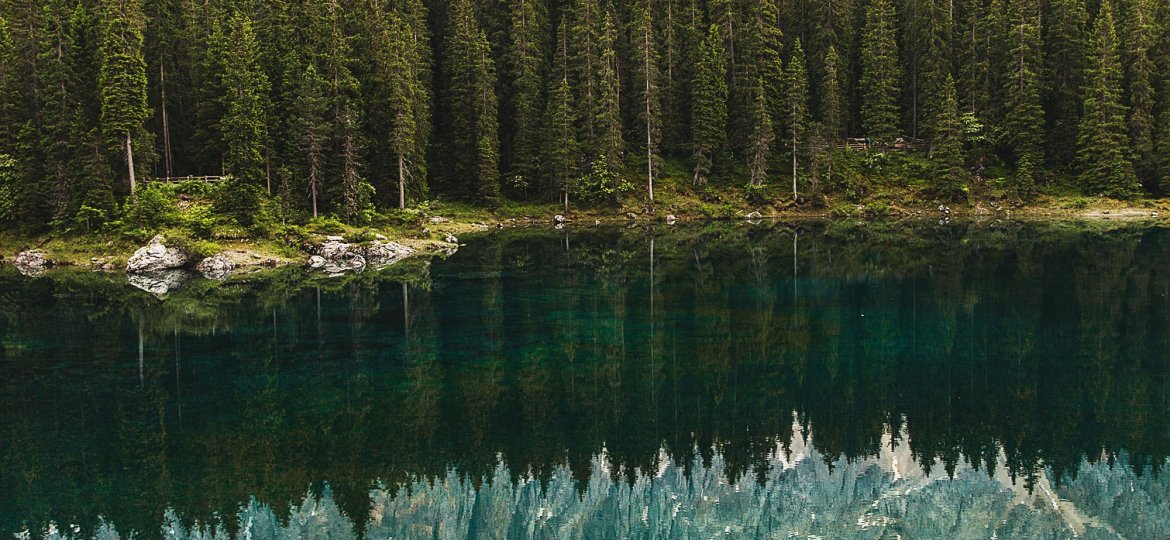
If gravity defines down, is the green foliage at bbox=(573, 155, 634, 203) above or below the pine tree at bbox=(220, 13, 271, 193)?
below

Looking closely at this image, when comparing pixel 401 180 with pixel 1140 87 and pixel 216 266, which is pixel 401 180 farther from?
pixel 1140 87

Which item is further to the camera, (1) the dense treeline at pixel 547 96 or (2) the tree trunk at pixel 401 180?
(2) the tree trunk at pixel 401 180

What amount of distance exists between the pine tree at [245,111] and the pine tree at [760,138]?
47.2 metres

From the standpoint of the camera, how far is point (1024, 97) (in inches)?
3233

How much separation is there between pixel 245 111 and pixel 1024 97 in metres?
74.1

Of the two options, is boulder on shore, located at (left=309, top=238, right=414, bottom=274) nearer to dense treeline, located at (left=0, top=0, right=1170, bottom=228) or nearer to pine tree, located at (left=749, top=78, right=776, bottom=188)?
dense treeline, located at (left=0, top=0, right=1170, bottom=228)

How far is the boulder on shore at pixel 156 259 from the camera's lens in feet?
168

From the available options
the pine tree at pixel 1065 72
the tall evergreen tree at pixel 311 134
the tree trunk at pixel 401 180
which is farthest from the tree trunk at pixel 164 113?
the pine tree at pixel 1065 72

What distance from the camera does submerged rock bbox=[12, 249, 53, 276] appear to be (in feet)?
176

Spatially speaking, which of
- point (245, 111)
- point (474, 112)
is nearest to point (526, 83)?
point (474, 112)

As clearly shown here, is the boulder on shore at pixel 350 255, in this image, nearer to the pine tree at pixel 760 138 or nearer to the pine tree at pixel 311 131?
the pine tree at pixel 311 131

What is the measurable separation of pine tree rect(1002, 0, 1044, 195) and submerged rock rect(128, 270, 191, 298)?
75271mm

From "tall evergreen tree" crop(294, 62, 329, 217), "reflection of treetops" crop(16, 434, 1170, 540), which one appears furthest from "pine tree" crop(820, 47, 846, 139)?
"reflection of treetops" crop(16, 434, 1170, 540)

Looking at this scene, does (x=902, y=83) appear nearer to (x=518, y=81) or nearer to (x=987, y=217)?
(x=987, y=217)
